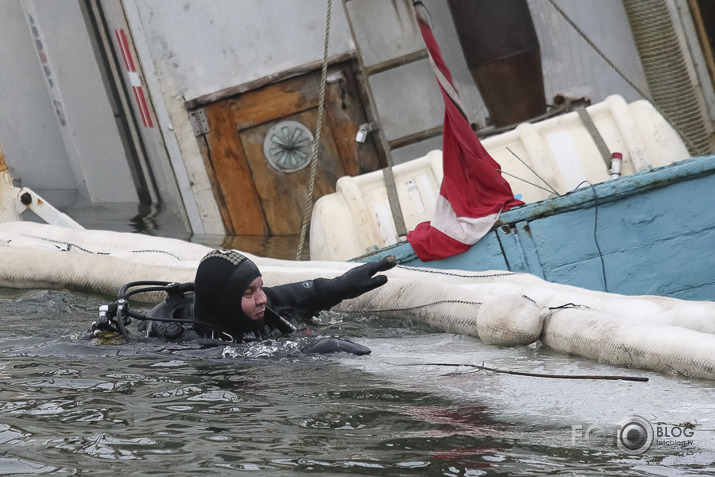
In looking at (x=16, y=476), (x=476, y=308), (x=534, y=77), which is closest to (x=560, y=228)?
(x=476, y=308)

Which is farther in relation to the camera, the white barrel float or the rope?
the rope

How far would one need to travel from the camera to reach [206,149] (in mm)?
11070

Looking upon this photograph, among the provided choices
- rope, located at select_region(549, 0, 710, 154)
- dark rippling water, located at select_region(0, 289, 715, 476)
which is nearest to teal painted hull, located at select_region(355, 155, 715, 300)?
dark rippling water, located at select_region(0, 289, 715, 476)

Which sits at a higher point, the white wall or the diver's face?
the white wall

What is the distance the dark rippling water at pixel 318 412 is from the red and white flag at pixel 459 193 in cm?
185

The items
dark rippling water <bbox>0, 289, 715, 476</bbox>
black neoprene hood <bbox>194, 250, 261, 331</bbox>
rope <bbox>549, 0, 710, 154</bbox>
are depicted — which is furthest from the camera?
rope <bbox>549, 0, 710, 154</bbox>

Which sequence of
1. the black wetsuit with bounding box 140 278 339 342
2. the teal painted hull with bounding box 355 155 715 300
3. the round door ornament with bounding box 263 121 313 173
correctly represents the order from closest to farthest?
the black wetsuit with bounding box 140 278 339 342 < the teal painted hull with bounding box 355 155 715 300 < the round door ornament with bounding box 263 121 313 173

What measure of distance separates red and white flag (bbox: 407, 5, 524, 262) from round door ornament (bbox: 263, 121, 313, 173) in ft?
11.0

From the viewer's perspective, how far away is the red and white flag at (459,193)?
7754mm

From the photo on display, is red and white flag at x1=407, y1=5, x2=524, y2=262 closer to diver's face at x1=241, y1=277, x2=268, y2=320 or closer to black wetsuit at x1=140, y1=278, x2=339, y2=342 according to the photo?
black wetsuit at x1=140, y1=278, x2=339, y2=342

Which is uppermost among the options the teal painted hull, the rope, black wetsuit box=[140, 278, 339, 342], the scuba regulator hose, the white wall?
the white wall

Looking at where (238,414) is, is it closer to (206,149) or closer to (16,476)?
(16,476)

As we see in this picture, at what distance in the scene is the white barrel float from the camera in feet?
28.0

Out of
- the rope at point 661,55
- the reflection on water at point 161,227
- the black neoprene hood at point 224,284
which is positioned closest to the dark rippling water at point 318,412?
the black neoprene hood at point 224,284
